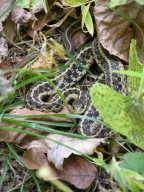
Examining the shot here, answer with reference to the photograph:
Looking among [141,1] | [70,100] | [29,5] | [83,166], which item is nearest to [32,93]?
[70,100]

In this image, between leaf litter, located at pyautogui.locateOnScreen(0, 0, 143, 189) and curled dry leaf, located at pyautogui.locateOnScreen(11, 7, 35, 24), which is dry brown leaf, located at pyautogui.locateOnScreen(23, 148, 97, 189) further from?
curled dry leaf, located at pyautogui.locateOnScreen(11, 7, 35, 24)

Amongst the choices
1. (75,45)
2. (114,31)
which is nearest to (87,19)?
(114,31)

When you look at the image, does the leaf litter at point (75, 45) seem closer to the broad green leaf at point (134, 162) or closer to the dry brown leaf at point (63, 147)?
the dry brown leaf at point (63, 147)

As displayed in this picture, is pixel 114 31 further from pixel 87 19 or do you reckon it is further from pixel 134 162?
pixel 134 162

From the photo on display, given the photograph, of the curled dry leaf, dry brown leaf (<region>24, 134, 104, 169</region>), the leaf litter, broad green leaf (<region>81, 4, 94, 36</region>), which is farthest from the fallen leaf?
dry brown leaf (<region>24, 134, 104, 169</region>)

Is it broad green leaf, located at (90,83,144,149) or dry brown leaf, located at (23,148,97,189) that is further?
dry brown leaf, located at (23,148,97,189)

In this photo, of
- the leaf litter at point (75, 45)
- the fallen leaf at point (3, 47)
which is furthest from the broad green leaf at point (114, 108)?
the fallen leaf at point (3, 47)
